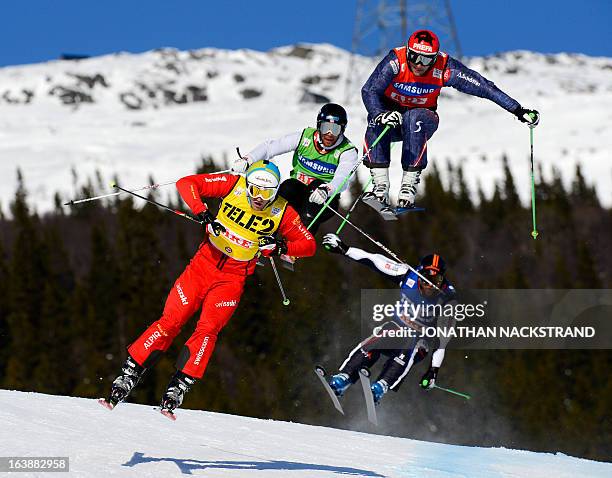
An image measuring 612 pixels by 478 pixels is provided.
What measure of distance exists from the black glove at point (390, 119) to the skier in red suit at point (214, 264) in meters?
1.67

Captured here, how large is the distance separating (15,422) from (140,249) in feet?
245

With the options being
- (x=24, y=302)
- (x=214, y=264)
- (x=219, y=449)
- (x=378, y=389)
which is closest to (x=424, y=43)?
(x=214, y=264)

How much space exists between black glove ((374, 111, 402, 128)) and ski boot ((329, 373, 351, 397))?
3.34m

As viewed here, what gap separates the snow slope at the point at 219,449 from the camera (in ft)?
31.7

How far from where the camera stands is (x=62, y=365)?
73188 mm

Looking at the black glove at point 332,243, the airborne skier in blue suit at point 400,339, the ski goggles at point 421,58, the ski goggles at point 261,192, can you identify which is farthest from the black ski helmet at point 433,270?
the ski goggles at point 261,192

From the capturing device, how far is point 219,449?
1135 cm

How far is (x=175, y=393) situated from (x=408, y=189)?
383 centimetres

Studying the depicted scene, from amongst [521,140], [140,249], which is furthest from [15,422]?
[521,140]

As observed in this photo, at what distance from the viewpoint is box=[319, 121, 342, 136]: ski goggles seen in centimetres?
1145

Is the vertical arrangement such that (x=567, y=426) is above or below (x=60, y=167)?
below

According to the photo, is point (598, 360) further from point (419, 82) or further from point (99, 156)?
point (99, 156)

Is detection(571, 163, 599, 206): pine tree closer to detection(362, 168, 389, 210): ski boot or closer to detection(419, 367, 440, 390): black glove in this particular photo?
detection(419, 367, 440, 390): black glove

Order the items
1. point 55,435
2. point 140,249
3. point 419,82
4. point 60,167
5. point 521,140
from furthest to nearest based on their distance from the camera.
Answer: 1. point 60,167
2. point 521,140
3. point 140,249
4. point 419,82
5. point 55,435
